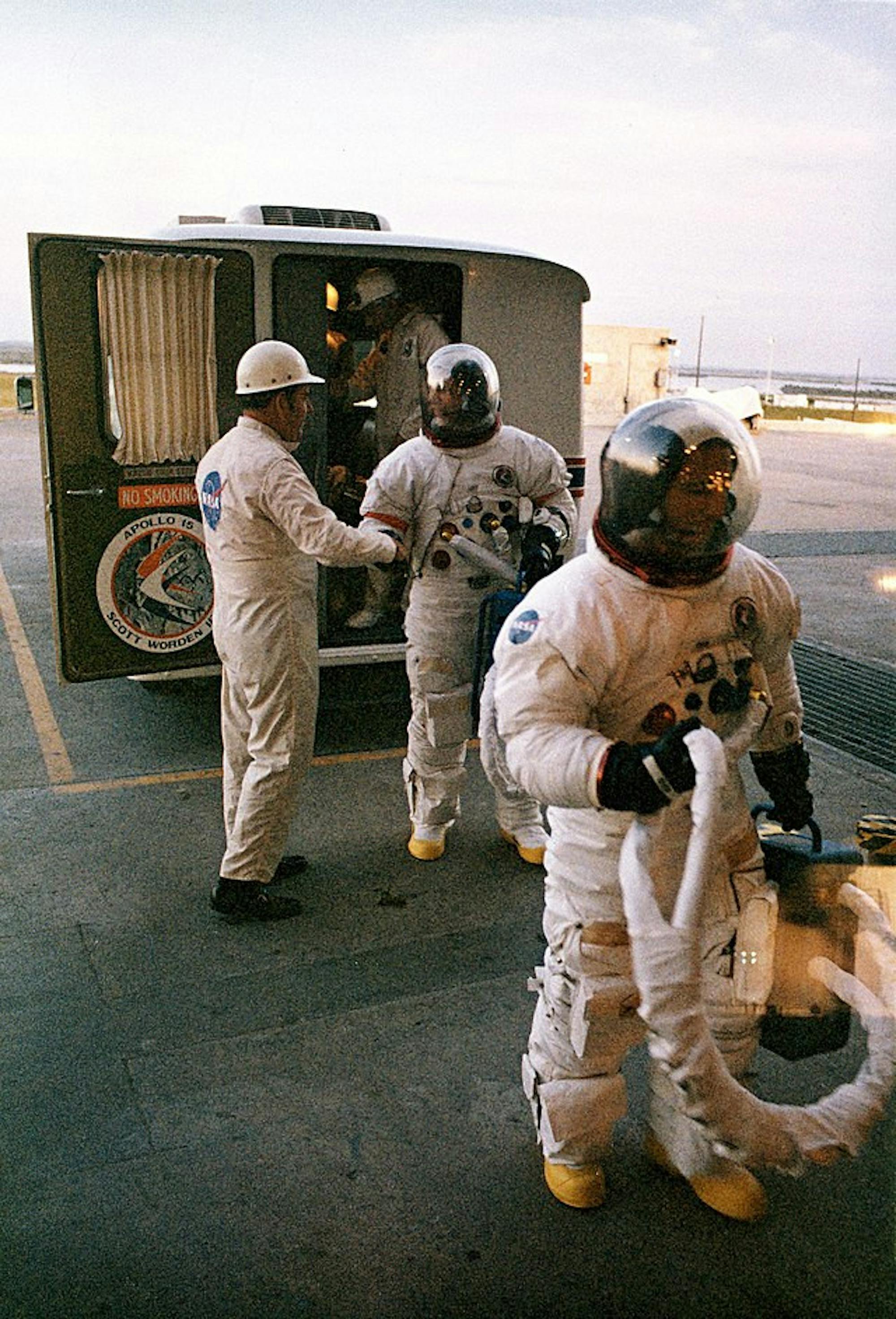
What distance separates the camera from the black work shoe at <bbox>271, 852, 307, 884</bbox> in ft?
15.6

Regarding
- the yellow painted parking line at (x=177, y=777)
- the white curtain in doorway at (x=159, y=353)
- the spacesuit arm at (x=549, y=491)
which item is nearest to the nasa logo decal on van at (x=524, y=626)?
the spacesuit arm at (x=549, y=491)

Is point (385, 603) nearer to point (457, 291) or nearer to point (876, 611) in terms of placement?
point (457, 291)

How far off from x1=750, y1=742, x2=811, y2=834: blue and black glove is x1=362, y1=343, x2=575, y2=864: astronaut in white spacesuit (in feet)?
5.59

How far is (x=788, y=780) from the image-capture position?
9.71 ft

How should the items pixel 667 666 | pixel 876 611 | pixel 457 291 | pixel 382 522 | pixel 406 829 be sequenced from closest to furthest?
1. pixel 667 666
2. pixel 382 522
3. pixel 406 829
4. pixel 457 291
5. pixel 876 611

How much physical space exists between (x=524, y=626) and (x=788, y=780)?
0.89 metres

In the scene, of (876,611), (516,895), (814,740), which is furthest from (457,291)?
(876,611)

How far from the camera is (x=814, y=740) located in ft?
21.7

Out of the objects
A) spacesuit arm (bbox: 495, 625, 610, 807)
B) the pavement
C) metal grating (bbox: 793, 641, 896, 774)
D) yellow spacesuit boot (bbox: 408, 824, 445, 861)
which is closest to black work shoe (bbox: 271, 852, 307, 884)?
the pavement

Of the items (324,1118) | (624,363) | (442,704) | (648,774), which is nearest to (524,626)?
(648,774)

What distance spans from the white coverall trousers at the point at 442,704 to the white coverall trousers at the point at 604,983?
1.98m

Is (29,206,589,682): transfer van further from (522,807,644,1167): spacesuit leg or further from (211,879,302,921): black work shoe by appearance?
(522,807,644,1167): spacesuit leg

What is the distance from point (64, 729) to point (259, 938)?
2727mm

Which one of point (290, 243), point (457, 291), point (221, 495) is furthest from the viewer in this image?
point (457, 291)
